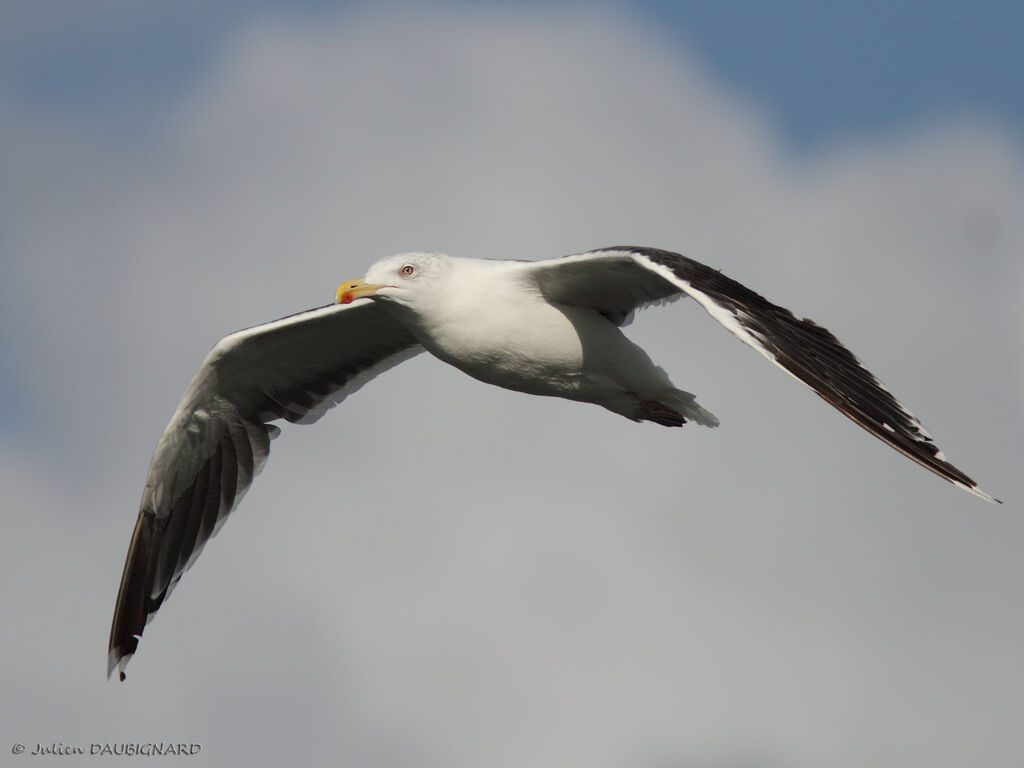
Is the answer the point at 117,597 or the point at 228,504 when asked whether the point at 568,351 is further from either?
the point at 117,597

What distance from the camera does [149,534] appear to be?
14.9m

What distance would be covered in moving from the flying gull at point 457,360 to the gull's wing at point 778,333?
0.05 feet

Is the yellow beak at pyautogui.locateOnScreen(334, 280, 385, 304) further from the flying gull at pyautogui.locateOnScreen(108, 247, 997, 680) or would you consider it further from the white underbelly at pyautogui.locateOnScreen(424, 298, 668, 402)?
the white underbelly at pyautogui.locateOnScreen(424, 298, 668, 402)

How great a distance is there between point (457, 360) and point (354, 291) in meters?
1.01

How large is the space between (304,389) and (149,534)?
2063 mm

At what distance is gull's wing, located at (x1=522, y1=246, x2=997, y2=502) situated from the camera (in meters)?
9.20

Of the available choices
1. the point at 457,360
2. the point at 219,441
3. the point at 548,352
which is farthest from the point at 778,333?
the point at 219,441

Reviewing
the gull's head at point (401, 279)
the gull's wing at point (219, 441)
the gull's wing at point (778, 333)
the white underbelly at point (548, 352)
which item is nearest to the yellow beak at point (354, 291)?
the gull's head at point (401, 279)

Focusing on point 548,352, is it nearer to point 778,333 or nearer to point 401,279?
point 401,279

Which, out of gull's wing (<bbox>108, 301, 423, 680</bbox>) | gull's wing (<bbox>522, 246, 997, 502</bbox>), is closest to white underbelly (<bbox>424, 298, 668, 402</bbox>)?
gull's wing (<bbox>522, 246, 997, 502</bbox>)

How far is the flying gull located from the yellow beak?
11mm

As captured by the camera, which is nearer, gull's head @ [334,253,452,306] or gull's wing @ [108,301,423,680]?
gull's head @ [334,253,452,306]

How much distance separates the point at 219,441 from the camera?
583 inches

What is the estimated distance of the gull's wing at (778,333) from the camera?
9.20 meters
